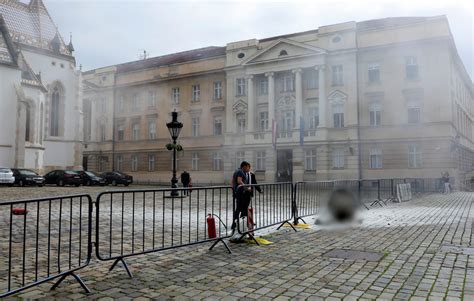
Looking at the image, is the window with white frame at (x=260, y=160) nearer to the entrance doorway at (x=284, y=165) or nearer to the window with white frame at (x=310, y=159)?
the entrance doorway at (x=284, y=165)

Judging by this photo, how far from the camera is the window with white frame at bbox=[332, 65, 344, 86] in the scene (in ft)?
84.0

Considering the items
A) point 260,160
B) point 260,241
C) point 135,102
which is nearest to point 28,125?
point 135,102

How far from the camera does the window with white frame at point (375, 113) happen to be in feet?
80.3

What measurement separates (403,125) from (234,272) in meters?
22.0

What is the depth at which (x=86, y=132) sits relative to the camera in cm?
3444

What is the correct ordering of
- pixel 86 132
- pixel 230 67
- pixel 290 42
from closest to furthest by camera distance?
pixel 290 42
pixel 230 67
pixel 86 132

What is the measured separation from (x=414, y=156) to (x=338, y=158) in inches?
172

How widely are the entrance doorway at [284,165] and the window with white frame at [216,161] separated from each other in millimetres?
4524

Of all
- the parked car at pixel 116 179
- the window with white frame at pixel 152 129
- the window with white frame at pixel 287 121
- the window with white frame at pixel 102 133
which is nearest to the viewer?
the parked car at pixel 116 179

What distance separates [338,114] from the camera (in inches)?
1011

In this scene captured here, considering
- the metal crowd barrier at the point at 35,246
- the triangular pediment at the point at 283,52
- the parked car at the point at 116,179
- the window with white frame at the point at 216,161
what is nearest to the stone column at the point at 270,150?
the triangular pediment at the point at 283,52

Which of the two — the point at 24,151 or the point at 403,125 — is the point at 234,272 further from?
the point at 24,151

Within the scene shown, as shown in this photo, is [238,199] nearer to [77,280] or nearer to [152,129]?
[77,280]

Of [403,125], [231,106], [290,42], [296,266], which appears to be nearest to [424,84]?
[403,125]
